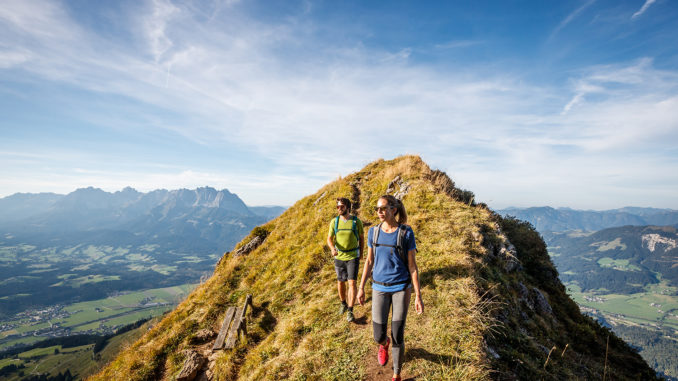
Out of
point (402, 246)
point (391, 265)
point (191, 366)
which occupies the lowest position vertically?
point (191, 366)

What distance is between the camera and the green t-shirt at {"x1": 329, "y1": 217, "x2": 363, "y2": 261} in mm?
7359

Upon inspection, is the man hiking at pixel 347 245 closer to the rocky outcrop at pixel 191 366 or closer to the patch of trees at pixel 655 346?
the rocky outcrop at pixel 191 366

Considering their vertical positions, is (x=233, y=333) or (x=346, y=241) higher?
(x=346, y=241)

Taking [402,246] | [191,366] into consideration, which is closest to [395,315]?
[402,246]

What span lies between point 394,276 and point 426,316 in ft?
8.74

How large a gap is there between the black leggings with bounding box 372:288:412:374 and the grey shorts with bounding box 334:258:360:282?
198 cm

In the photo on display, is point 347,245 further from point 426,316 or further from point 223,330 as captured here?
point 223,330

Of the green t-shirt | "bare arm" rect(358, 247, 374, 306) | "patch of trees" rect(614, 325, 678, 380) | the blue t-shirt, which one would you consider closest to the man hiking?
the green t-shirt

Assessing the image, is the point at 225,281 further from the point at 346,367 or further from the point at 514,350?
the point at 514,350

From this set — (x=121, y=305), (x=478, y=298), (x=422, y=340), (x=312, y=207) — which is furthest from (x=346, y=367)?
(x=121, y=305)

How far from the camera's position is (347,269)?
7.45m

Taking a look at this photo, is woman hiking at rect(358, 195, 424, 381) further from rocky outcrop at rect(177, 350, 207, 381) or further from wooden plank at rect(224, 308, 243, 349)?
rocky outcrop at rect(177, 350, 207, 381)

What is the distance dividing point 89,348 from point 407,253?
129m

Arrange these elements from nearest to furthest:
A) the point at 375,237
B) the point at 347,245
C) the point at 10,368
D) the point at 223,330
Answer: the point at 375,237 < the point at 347,245 < the point at 223,330 < the point at 10,368
